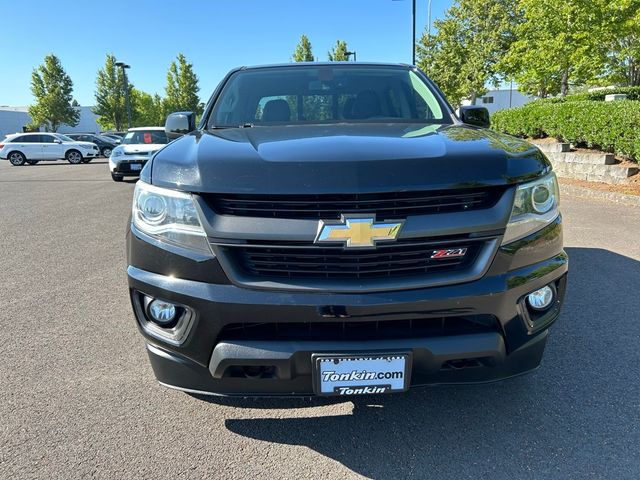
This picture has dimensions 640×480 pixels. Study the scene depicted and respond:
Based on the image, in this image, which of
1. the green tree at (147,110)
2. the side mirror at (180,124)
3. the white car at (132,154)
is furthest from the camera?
the green tree at (147,110)

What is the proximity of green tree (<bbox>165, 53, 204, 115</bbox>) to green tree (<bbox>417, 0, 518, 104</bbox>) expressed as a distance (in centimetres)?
3508

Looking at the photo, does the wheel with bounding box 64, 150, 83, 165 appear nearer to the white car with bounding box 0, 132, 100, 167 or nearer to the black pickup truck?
the white car with bounding box 0, 132, 100, 167

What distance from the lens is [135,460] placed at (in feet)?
6.91

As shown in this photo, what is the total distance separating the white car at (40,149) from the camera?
83.4 feet

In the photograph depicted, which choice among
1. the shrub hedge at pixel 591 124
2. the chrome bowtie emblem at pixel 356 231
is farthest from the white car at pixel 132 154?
the chrome bowtie emblem at pixel 356 231

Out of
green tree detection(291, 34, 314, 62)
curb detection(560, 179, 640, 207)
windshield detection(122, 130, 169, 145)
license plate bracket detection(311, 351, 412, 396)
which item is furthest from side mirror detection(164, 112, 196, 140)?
green tree detection(291, 34, 314, 62)

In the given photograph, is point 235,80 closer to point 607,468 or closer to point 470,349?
point 470,349

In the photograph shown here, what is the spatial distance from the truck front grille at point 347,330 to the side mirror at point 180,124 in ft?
6.46

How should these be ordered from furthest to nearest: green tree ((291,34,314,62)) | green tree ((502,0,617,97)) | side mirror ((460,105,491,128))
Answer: green tree ((291,34,314,62)) < green tree ((502,0,617,97)) < side mirror ((460,105,491,128))

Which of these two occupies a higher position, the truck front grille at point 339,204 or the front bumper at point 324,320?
the truck front grille at point 339,204

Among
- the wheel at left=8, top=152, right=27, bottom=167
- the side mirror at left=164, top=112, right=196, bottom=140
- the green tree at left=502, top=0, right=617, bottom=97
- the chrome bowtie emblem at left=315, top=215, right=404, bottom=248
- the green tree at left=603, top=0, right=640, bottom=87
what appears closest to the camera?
the chrome bowtie emblem at left=315, top=215, right=404, bottom=248

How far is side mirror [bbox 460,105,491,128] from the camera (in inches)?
122

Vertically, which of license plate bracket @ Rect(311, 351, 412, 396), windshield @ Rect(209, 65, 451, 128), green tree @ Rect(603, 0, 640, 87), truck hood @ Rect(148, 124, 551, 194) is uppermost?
green tree @ Rect(603, 0, 640, 87)

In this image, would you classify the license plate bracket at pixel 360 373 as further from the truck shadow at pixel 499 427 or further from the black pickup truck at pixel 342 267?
the truck shadow at pixel 499 427
